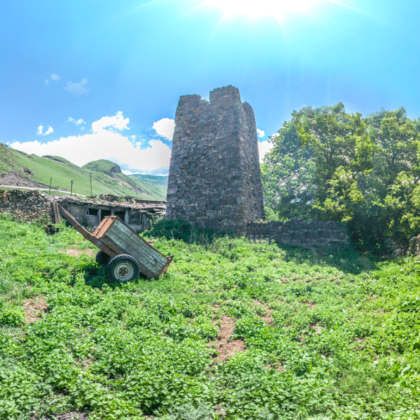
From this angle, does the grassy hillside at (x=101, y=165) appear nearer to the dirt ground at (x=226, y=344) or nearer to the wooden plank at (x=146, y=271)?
the wooden plank at (x=146, y=271)

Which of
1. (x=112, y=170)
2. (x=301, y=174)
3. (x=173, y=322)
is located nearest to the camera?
(x=173, y=322)

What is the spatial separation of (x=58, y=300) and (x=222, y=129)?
11.9 meters

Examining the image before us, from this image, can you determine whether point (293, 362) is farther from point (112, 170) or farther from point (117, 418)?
point (112, 170)

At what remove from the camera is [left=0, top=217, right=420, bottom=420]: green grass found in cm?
329

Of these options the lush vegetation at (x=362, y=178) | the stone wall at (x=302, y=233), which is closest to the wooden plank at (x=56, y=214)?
the stone wall at (x=302, y=233)

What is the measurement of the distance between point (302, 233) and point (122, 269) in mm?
9315

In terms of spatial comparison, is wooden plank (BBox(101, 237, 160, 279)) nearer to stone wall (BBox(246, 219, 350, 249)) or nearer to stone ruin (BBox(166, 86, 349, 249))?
stone ruin (BBox(166, 86, 349, 249))

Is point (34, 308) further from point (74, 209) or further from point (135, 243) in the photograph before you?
point (74, 209)

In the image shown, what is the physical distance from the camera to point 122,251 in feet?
26.1

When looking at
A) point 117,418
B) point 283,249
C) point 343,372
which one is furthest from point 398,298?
point 283,249

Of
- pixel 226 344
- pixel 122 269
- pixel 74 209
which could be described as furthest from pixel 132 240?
pixel 74 209

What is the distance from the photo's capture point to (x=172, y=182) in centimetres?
1638

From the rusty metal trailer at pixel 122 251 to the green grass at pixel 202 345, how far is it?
0.36m

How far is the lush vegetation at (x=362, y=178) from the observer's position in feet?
44.1
